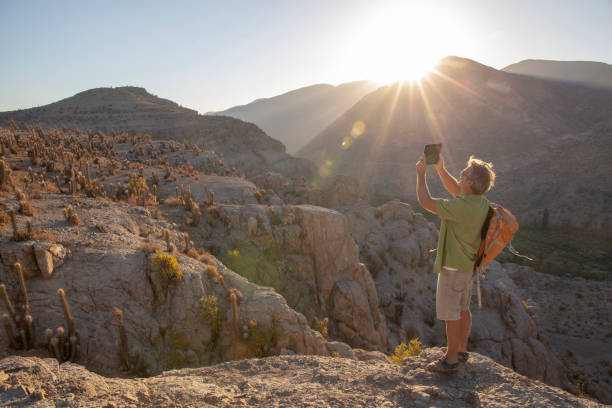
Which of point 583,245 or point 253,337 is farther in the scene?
point 583,245

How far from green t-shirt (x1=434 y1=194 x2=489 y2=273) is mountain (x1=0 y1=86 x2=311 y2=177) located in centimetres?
4146

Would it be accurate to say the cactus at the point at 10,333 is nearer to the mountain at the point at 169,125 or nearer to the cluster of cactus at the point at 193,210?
the cluster of cactus at the point at 193,210

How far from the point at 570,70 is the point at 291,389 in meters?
194

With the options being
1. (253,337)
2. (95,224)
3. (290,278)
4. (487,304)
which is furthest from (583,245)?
(95,224)

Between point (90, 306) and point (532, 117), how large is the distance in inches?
3804

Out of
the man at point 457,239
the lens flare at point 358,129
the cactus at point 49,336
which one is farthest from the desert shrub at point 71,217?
the lens flare at point 358,129

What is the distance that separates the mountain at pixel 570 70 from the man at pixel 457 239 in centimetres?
14620

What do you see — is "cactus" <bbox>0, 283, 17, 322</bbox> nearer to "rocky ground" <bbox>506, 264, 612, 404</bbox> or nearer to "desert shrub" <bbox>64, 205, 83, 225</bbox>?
"desert shrub" <bbox>64, 205, 83, 225</bbox>

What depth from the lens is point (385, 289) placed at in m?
17.1

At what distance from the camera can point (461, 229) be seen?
11.4ft

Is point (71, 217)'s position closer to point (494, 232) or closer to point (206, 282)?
point (206, 282)

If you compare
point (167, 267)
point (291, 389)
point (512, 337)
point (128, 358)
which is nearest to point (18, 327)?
point (128, 358)

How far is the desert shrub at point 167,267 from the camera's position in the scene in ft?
24.7

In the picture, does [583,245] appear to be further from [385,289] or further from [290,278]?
[290,278]
